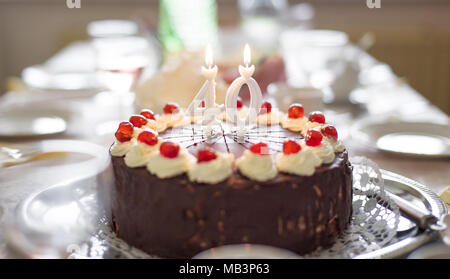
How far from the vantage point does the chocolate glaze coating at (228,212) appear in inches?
36.9

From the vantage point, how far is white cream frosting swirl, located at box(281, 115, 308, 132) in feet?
4.02

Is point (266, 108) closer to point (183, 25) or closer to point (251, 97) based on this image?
point (251, 97)

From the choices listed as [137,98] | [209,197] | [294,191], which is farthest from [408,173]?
[137,98]

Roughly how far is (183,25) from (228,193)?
1637 mm

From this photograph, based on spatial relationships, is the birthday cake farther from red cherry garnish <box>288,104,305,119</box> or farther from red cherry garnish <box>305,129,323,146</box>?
red cherry garnish <box>288,104,305,119</box>

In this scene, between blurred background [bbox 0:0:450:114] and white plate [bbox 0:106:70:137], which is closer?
white plate [bbox 0:106:70:137]

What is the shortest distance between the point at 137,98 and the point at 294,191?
3.16ft

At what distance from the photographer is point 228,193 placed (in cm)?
93

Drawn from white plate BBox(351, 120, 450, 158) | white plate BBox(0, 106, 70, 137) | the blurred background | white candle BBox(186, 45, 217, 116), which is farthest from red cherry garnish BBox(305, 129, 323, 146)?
the blurred background

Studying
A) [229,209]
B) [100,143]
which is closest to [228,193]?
[229,209]

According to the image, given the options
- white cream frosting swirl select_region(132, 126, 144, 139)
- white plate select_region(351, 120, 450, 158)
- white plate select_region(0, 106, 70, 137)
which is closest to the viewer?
white cream frosting swirl select_region(132, 126, 144, 139)

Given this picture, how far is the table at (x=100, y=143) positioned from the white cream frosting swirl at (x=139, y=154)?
0.79 ft

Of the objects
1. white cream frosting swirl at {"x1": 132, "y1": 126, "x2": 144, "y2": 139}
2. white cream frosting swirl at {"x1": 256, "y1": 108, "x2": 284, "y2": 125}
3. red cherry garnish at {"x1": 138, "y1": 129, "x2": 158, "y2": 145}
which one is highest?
red cherry garnish at {"x1": 138, "y1": 129, "x2": 158, "y2": 145}
